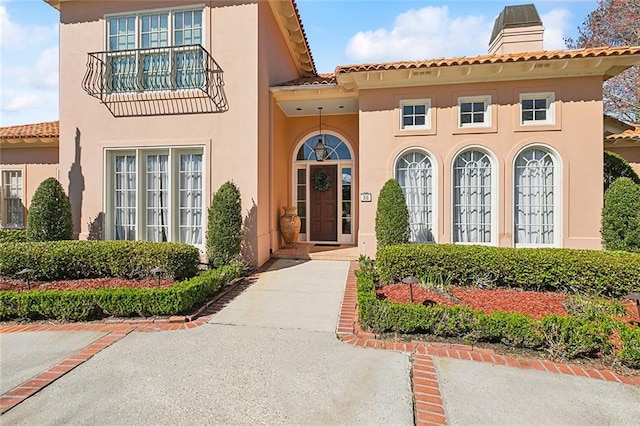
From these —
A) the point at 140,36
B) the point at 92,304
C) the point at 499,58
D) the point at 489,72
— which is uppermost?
the point at 140,36

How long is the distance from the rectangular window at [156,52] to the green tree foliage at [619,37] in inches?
778

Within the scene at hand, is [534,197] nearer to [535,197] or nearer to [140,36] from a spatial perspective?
[535,197]

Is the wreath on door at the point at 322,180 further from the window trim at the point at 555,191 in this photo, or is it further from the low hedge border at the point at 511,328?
the low hedge border at the point at 511,328

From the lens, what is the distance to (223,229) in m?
6.88

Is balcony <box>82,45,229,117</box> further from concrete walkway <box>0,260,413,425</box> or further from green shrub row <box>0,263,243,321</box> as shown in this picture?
concrete walkway <box>0,260,413,425</box>

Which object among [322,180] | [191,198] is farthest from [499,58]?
[191,198]

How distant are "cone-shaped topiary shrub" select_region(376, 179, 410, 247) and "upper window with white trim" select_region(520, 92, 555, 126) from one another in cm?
359

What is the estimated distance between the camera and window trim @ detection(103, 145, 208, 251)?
7.80 metres

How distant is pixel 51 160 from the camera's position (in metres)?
10.6

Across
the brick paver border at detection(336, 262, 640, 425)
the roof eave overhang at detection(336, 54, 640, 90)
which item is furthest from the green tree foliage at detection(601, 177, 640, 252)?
the brick paver border at detection(336, 262, 640, 425)

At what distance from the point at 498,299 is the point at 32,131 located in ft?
47.6

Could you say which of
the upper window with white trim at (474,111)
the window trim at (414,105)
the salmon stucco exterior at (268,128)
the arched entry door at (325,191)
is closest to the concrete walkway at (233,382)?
the salmon stucco exterior at (268,128)

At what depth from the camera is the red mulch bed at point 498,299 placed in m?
4.68

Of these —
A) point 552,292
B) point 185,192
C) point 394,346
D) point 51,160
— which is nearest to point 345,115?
point 185,192
